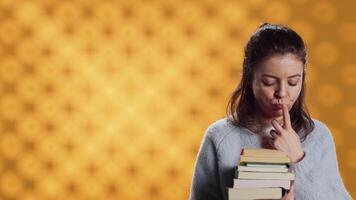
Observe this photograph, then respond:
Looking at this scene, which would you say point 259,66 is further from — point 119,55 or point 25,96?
point 25,96

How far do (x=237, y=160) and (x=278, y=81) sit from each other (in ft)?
0.58

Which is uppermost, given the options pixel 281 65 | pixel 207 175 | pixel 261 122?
pixel 281 65

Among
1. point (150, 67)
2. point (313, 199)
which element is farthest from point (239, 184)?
point (150, 67)

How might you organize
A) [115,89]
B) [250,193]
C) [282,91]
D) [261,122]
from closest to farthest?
[250,193] → [282,91] → [261,122] → [115,89]

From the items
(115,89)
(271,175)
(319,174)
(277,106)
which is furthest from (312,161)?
(115,89)

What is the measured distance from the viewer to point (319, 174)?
117 cm

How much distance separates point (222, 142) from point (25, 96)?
1192 mm

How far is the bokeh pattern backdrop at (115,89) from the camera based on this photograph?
7.13 ft

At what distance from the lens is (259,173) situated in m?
0.96

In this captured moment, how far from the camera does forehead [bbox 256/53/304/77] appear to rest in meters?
1.11

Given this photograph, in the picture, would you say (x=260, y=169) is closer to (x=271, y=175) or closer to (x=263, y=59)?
(x=271, y=175)

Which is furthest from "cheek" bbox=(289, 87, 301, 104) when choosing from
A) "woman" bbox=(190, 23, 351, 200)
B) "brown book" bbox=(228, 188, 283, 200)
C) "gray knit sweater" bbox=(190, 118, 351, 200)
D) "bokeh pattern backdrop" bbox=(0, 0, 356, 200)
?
"bokeh pattern backdrop" bbox=(0, 0, 356, 200)

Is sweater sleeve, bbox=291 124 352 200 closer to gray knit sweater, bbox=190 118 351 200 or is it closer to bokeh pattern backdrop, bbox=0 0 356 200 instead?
gray knit sweater, bbox=190 118 351 200

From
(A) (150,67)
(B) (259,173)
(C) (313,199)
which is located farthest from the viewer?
(A) (150,67)
